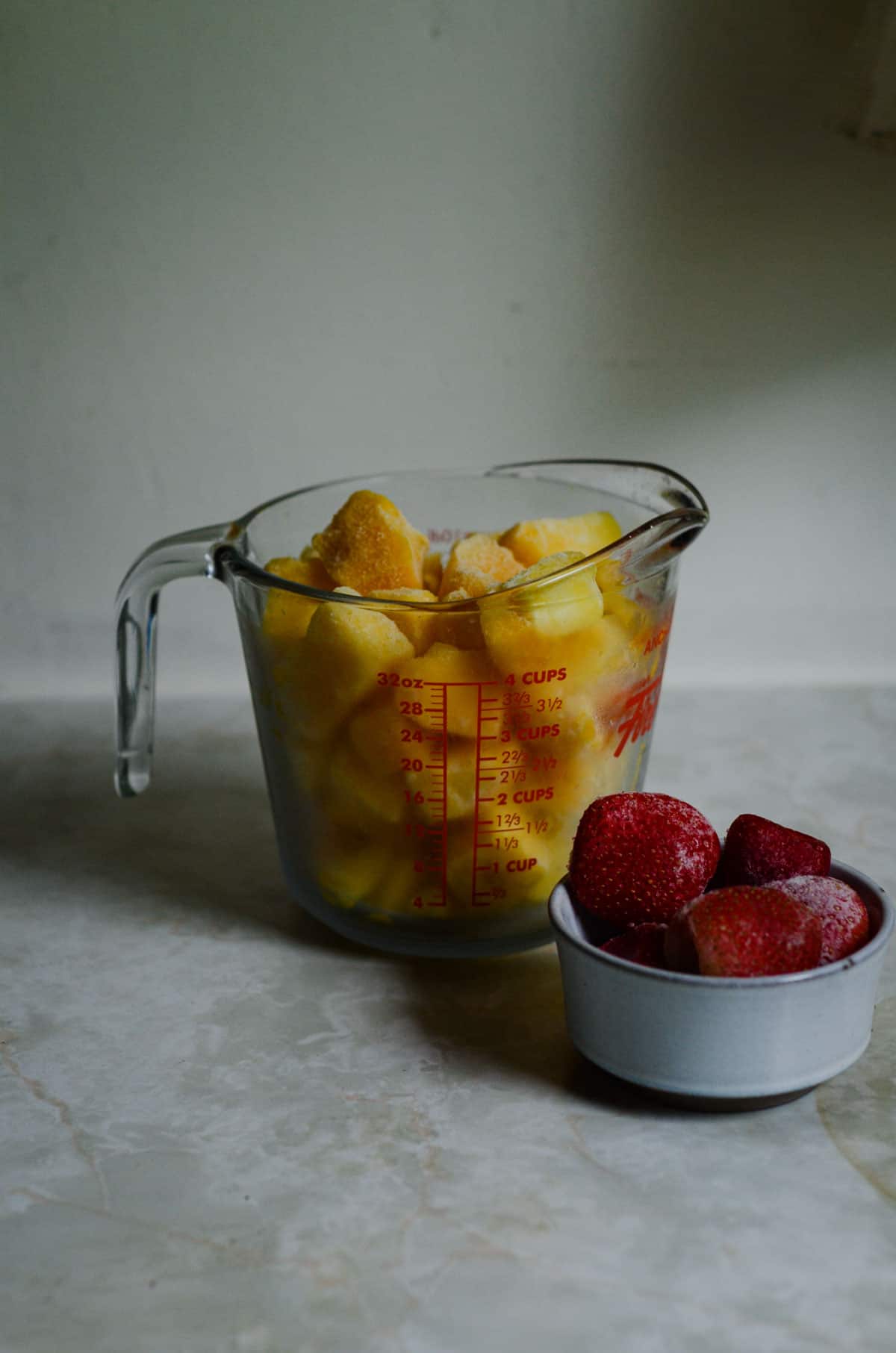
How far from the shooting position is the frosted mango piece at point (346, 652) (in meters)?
0.64

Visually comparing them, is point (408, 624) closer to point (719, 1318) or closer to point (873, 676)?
point (719, 1318)

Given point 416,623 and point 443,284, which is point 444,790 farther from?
point 443,284

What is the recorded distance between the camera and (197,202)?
40.2 inches

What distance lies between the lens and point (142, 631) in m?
0.77

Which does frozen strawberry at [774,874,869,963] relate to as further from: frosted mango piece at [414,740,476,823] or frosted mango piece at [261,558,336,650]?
frosted mango piece at [261,558,336,650]

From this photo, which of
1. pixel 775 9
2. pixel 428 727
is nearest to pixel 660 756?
pixel 428 727

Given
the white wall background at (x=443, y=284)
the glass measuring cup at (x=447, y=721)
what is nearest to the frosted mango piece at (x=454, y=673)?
the glass measuring cup at (x=447, y=721)

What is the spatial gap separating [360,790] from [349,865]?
5cm

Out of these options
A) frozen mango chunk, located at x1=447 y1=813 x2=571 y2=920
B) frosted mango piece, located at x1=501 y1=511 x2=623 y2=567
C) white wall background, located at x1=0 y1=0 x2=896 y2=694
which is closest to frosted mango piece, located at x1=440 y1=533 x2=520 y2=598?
frosted mango piece, located at x1=501 y1=511 x2=623 y2=567

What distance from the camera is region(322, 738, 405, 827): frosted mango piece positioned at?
2.19 feet

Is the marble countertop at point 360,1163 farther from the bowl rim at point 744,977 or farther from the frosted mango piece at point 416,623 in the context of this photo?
the frosted mango piece at point 416,623

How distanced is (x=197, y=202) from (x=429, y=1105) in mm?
716

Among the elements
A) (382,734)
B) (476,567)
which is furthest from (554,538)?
(382,734)

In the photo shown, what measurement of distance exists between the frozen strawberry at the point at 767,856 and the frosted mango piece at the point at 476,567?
0.18 m
